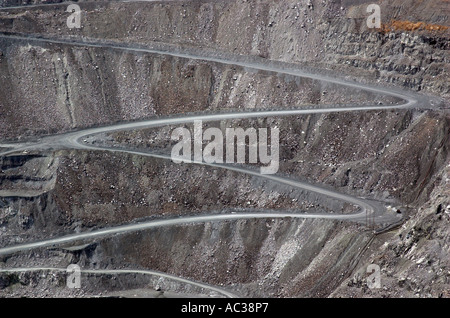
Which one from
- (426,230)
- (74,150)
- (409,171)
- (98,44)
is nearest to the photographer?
(426,230)

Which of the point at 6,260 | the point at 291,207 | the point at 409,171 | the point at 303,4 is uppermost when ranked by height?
the point at 303,4

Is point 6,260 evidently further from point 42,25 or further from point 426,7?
point 426,7

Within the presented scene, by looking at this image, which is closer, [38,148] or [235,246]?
[235,246]

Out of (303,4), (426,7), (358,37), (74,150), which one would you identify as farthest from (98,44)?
(426,7)

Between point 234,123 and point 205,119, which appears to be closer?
point 234,123

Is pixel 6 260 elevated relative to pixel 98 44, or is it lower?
lower

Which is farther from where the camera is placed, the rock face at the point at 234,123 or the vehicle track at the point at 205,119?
the vehicle track at the point at 205,119

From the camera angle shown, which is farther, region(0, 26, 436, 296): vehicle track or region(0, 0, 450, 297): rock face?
region(0, 26, 436, 296): vehicle track

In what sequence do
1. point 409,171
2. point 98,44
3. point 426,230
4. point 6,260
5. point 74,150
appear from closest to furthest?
point 426,230
point 409,171
point 6,260
point 74,150
point 98,44
